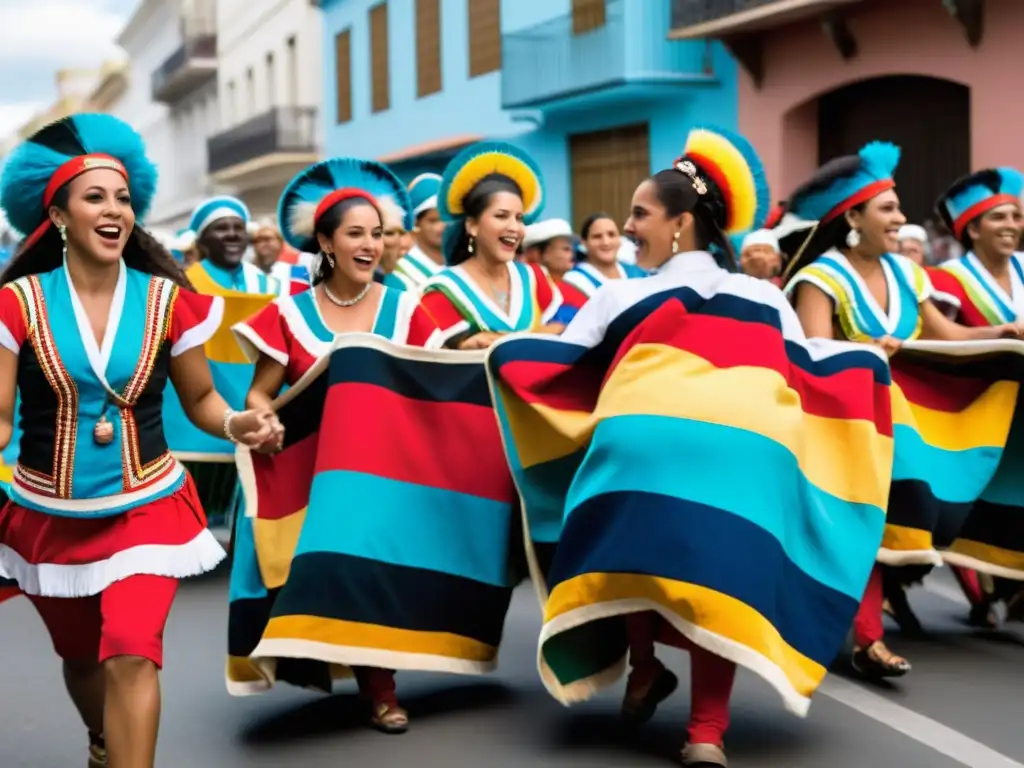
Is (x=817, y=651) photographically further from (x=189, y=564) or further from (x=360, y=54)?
(x=360, y=54)

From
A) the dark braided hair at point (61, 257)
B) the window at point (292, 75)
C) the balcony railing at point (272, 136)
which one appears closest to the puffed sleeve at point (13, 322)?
the dark braided hair at point (61, 257)

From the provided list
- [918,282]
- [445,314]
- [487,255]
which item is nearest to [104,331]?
[445,314]

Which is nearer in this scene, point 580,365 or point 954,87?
point 580,365

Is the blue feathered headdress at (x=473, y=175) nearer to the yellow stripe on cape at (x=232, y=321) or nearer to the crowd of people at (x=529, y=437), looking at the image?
the crowd of people at (x=529, y=437)

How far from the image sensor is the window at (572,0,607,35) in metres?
24.8

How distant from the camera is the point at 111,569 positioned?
465 centimetres

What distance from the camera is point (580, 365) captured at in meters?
5.86

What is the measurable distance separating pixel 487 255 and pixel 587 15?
18.3m

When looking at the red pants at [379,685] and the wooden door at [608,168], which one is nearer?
the red pants at [379,685]

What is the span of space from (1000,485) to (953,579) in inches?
80.8

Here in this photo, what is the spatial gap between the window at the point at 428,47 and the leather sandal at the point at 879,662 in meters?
25.0

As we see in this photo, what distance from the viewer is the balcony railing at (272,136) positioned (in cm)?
4044

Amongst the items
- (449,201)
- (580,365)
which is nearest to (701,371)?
(580,365)

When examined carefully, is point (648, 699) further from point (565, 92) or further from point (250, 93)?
point (250, 93)
